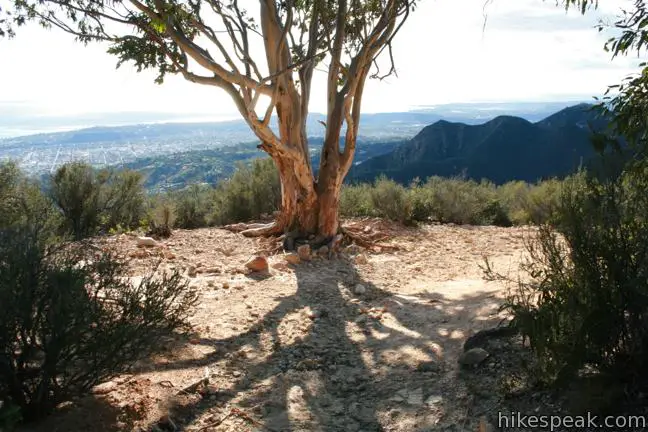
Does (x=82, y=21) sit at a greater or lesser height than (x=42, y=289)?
greater

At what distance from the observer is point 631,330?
2.52 m

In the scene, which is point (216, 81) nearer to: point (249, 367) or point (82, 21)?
point (82, 21)

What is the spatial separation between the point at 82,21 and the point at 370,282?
225 inches

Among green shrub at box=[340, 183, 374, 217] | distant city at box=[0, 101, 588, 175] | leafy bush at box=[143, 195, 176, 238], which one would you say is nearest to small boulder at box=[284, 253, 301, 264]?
leafy bush at box=[143, 195, 176, 238]

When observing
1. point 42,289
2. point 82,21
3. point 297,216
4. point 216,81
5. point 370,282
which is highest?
point 82,21

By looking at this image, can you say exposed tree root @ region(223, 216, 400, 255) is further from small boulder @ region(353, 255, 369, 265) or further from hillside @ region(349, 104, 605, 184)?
hillside @ region(349, 104, 605, 184)

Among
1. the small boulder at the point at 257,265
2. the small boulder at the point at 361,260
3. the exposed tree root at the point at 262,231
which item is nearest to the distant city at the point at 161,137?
the exposed tree root at the point at 262,231

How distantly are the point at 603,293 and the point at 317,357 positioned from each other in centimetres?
233

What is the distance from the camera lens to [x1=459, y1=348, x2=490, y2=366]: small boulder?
3.40m

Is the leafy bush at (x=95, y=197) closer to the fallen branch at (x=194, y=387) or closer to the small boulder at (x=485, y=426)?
the fallen branch at (x=194, y=387)

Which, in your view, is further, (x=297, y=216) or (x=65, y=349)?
(x=297, y=216)

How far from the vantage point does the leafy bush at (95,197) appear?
9.99 meters

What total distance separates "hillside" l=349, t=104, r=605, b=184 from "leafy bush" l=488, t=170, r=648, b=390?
2583 centimetres

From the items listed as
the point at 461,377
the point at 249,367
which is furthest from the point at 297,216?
the point at 461,377
